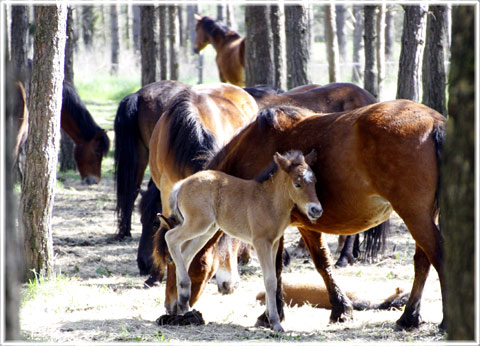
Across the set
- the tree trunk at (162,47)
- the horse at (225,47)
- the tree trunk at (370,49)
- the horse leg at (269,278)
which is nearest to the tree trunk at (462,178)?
the horse leg at (269,278)

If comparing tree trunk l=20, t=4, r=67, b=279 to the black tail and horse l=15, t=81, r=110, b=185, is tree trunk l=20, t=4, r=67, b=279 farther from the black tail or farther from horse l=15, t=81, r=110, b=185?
horse l=15, t=81, r=110, b=185

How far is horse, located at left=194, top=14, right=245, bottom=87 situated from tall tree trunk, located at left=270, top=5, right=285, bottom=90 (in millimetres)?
6415

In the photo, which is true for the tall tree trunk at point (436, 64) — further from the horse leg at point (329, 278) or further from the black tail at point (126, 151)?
the horse leg at point (329, 278)

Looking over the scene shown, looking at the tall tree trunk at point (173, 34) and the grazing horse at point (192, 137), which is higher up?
the tall tree trunk at point (173, 34)

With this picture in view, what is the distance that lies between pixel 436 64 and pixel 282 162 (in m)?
6.52

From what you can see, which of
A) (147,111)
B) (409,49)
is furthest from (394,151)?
(409,49)

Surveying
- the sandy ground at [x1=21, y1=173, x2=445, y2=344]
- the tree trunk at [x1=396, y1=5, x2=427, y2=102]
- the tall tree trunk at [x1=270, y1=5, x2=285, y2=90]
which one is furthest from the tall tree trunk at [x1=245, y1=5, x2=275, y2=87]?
the sandy ground at [x1=21, y1=173, x2=445, y2=344]

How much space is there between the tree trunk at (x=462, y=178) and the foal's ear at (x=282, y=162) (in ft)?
7.92

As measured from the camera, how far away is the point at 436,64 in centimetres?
1017

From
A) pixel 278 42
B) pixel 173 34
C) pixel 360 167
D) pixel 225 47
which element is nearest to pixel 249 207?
pixel 360 167

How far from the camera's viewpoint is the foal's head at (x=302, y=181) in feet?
14.4

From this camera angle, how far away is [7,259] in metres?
1.99

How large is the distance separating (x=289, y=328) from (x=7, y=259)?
11.0 ft

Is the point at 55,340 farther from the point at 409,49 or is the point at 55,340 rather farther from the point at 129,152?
the point at 409,49
